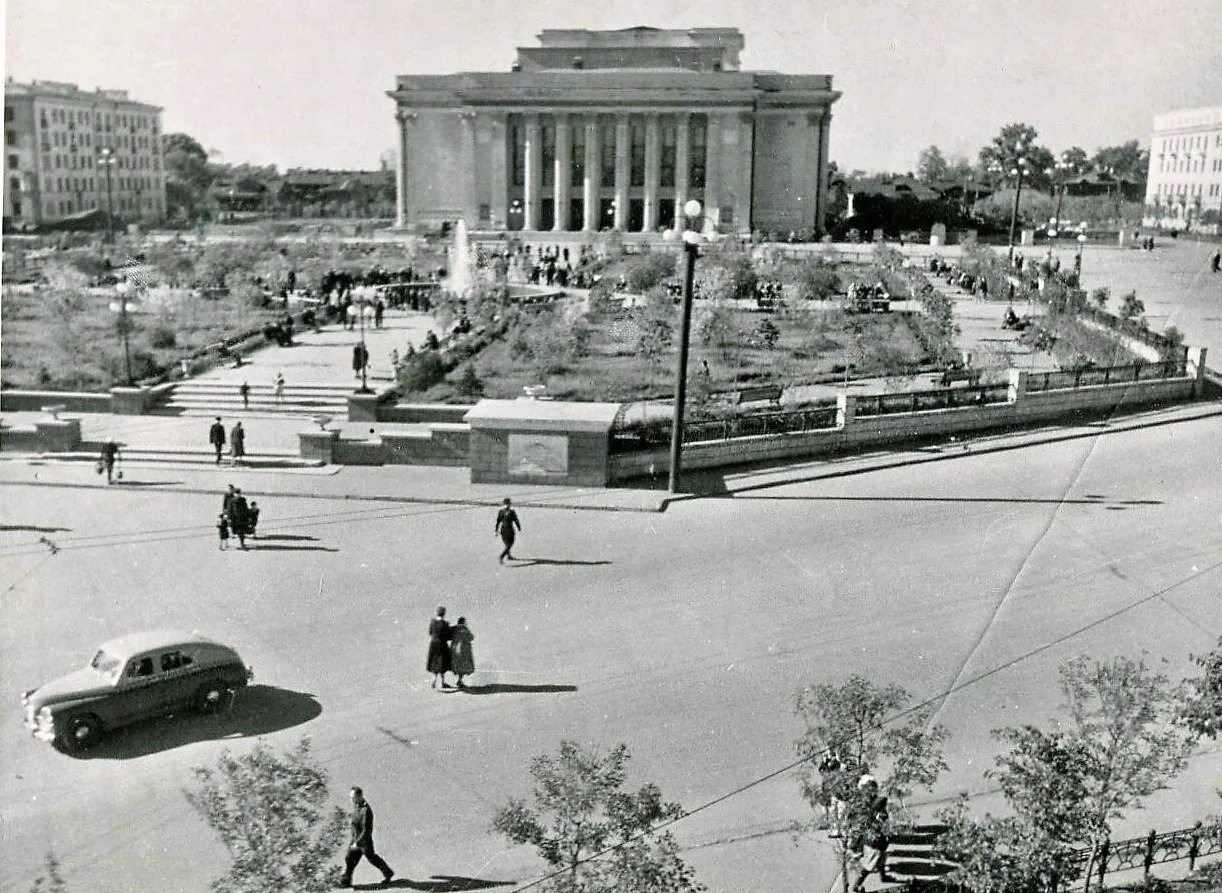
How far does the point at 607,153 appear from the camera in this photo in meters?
70.3

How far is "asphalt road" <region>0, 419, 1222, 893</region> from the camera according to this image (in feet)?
31.4

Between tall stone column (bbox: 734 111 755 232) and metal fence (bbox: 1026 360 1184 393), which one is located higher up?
tall stone column (bbox: 734 111 755 232)

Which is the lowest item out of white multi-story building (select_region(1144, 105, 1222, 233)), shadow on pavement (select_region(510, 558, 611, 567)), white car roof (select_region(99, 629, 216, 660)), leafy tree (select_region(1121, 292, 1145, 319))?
shadow on pavement (select_region(510, 558, 611, 567))

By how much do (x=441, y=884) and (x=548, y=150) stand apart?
6555 centimetres

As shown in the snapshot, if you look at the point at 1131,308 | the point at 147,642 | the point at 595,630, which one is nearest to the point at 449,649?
the point at 595,630

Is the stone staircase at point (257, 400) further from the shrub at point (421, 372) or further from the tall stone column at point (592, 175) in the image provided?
the tall stone column at point (592, 175)

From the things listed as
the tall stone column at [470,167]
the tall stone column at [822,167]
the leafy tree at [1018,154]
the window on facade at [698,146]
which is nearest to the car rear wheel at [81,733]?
the leafy tree at [1018,154]

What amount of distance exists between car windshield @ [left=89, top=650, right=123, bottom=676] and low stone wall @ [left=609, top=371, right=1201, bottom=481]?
975 centimetres

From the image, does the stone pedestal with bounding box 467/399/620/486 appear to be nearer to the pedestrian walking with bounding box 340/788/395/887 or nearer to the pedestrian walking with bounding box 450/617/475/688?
the pedestrian walking with bounding box 450/617/475/688

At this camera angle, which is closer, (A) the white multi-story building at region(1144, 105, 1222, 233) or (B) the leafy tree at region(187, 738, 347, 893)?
(B) the leafy tree at region(187, 738, 347, 893)

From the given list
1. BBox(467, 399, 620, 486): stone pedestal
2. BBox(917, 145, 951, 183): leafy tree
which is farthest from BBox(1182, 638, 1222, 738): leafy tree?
BBox(917, 145, 951, 183): leafy tree

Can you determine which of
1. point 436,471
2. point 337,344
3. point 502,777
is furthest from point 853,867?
point 337,344

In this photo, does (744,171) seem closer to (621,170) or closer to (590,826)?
(621,170)

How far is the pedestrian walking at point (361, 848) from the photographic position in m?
8.66
